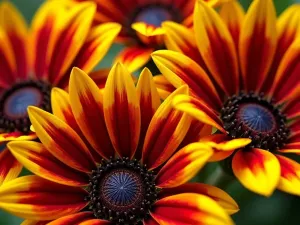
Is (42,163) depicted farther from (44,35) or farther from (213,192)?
(44,35)

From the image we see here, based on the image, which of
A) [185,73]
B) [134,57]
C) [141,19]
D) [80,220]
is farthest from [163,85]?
[141,19]

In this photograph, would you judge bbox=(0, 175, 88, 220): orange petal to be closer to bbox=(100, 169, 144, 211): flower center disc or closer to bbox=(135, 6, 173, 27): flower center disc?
bbox=(100, 169, 144, 211): flower center disc

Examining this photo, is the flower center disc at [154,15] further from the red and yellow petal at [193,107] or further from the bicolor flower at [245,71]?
the red and yellow petal at [193,107]

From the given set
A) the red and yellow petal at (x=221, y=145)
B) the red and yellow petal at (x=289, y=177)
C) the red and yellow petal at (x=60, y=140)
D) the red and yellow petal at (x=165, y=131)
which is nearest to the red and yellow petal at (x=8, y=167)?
the red and yellow petal at (x=60, y=140)

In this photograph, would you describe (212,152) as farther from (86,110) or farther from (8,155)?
(8,155)

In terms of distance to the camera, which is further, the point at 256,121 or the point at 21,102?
the point at 21,102

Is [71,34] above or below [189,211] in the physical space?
above

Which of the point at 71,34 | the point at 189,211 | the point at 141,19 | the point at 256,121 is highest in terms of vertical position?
the point at 141,19
